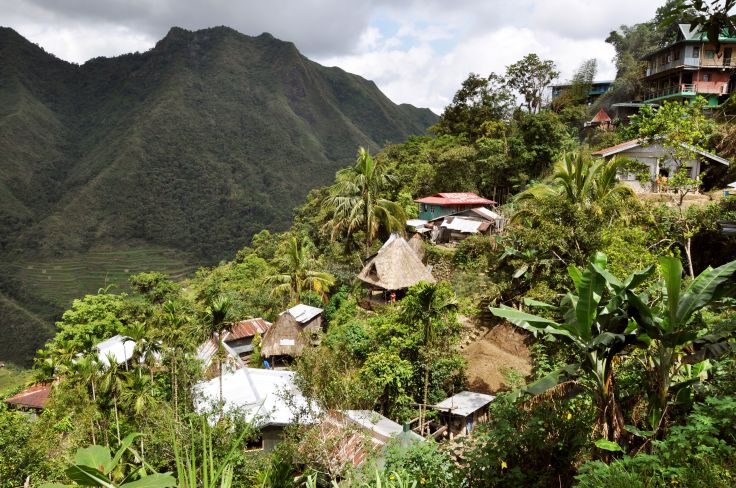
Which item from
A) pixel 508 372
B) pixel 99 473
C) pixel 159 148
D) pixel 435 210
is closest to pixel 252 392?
pixel 508 372

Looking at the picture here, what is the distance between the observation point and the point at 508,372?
30.7ft

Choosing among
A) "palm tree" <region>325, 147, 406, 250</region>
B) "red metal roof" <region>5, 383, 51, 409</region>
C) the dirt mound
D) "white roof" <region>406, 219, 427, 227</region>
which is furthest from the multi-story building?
"red metal roof" <region>5, 383, 51, 409</region>

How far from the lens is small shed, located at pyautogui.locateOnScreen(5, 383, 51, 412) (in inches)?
775

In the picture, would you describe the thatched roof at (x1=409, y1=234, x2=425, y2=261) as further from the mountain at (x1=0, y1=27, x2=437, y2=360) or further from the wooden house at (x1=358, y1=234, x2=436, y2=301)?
the mountain at (x1=0, y1=27, x2=437, y2=360)

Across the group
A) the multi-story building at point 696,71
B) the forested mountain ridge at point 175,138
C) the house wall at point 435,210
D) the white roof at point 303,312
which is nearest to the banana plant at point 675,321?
the white roof at point 303,312

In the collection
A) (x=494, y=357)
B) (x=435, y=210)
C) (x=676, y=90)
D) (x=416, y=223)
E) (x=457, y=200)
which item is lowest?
(x=494, y=357)

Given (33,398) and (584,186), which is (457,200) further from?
(33,398)

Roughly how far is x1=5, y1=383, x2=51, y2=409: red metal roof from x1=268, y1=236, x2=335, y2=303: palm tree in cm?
1116

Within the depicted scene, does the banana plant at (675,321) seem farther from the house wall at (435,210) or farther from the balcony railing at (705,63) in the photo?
the balcony railing at (705,63)

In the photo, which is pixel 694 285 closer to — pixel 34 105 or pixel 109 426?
pixel 109 426

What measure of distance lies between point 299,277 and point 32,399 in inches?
513

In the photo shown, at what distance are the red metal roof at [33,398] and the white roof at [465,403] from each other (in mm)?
18152

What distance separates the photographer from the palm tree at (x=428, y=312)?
1195cm

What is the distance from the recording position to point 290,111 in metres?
134
